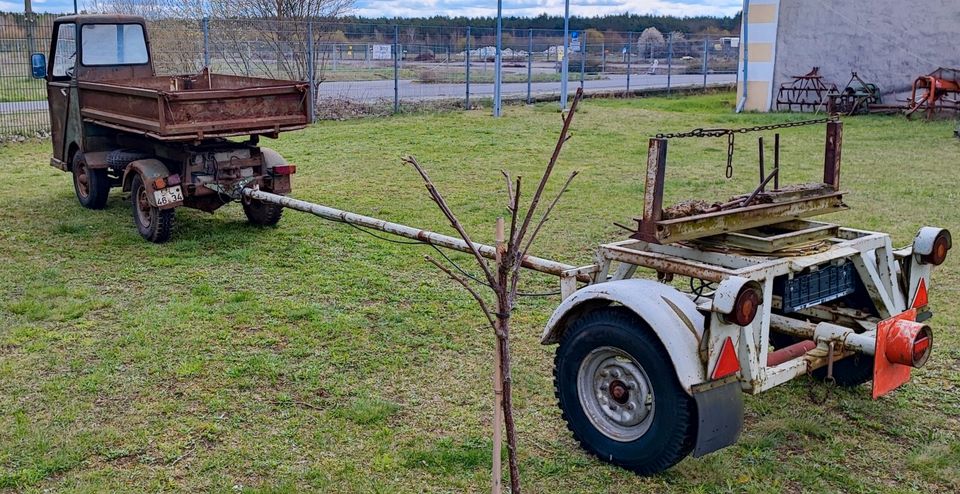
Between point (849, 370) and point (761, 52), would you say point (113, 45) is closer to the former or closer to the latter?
point (849, 370)

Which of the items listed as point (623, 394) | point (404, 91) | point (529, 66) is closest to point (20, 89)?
point (404, 91)

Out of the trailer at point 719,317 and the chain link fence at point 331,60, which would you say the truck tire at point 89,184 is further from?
the chain link fence at point 331,60

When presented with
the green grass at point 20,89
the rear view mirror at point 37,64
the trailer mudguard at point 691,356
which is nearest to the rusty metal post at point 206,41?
the green grass at point 20,89

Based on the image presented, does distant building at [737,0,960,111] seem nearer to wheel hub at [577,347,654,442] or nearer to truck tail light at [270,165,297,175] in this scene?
truck tail light at [270,165,297,175]

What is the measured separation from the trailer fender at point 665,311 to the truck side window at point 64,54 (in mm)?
7864

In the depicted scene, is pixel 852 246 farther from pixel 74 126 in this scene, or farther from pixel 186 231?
pixel 74 126

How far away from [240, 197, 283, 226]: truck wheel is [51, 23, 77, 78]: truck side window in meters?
2.70

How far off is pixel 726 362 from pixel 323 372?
2.56 meters

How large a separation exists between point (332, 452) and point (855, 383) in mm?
2924

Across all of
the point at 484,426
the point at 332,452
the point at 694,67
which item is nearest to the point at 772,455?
the point at 484,426

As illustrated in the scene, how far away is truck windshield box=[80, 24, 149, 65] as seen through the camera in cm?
1000

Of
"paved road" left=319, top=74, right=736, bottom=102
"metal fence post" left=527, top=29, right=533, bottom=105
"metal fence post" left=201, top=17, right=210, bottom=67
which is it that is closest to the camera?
"metal fence post" left=201, top=17, right=210, bottom=67

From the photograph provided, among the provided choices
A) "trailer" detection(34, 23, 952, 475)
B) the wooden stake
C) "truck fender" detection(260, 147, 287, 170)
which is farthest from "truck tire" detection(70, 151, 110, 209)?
the wooden stake

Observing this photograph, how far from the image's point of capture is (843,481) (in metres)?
4.18
